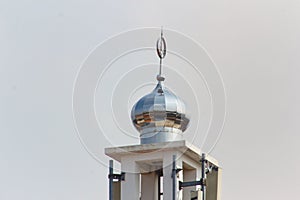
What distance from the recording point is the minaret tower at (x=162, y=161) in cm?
2902

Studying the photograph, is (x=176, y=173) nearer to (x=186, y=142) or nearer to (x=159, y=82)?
(x=186, y=142)

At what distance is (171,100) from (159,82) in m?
0.88

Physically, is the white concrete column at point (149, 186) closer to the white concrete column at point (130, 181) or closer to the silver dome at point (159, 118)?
the white concrete column at point (130, 181)

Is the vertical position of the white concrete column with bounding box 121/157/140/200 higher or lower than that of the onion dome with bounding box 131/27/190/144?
lower

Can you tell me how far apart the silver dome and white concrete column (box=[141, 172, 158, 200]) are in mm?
922

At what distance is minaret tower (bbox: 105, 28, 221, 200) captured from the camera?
2902 centimetres

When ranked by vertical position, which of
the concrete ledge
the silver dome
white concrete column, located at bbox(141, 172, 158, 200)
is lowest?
white concrete column, located at bbox(141, 172, 158, 200)

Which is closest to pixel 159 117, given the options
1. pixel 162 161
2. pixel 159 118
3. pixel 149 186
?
pixel 159 118

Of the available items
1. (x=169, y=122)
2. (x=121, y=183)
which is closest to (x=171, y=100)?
(x=169, y=122)

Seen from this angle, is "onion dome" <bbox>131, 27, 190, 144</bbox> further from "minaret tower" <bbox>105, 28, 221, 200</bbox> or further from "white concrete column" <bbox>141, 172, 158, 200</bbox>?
"white concrete column" <bbox>141, 172, 158, 200</bbox>

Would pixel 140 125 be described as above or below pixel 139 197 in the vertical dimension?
above

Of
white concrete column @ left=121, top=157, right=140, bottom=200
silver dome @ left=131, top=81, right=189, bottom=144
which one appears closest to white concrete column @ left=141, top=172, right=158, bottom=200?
white concrete column @ left=121, top=157, right=140, bottom=200

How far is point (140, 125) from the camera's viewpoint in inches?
1190

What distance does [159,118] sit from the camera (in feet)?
98.1
